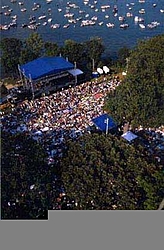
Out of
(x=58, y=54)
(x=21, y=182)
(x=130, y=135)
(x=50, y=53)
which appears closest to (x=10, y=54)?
(x=50, y=53)

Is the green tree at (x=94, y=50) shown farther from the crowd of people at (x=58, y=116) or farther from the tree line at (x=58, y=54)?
the crowd of people at (x=58, y=116)

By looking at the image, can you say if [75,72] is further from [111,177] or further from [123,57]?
[111,177]

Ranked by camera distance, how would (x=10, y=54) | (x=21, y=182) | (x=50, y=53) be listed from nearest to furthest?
(x=21, y=182), (x=10, y=54), (x=50, y=53)

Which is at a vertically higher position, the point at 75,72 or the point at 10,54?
the point at 10,54

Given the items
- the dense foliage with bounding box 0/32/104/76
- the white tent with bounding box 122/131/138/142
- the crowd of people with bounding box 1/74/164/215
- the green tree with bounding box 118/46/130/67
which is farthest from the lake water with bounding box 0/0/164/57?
the white tent with bounding box 122/131/138/142

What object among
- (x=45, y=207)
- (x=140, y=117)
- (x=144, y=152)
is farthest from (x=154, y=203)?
(x=140, y=117)

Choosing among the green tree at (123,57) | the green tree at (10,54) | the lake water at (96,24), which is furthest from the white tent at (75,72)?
the lake water at (96,24)
